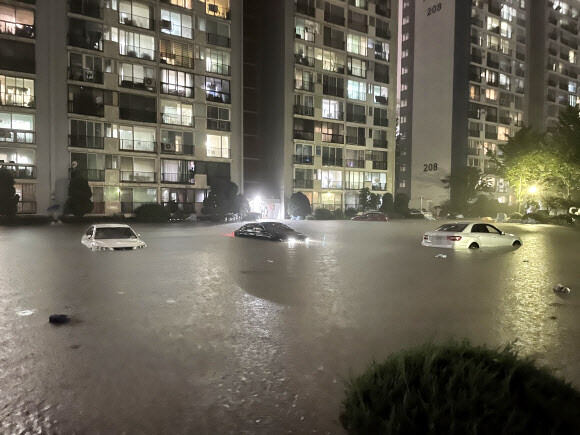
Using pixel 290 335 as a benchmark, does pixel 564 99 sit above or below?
above

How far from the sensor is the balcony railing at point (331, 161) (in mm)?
63000

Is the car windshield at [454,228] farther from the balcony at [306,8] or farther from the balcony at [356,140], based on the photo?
the balcony at [306,8]

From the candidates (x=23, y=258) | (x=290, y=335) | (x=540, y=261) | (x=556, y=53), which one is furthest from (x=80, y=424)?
(x=556, y=53)

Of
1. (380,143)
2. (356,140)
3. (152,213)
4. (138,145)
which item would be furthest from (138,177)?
(380,143)

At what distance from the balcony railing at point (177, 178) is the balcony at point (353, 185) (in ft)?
76.8

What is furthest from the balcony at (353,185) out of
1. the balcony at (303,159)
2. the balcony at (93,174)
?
the balcony at (93,174)

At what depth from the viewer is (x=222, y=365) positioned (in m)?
5.62

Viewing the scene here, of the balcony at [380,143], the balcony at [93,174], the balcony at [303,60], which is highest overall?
the balcony at [303,60]

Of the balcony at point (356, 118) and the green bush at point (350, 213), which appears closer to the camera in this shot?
the green bush at point (350, 213)

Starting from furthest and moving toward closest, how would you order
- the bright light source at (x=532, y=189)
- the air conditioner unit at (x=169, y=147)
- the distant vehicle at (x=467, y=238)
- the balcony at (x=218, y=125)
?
the bright light source at (x=532, y=189), the balcony at (x=218, y=125), the air conditioner unit at (x=169, y=147), the distant vehicle at (x=467, y=238)

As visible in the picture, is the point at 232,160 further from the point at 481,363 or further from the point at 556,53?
the point at 556,53

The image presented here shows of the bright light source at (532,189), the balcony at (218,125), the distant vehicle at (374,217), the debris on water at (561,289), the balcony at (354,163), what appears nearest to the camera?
the debris on water at (561,289)

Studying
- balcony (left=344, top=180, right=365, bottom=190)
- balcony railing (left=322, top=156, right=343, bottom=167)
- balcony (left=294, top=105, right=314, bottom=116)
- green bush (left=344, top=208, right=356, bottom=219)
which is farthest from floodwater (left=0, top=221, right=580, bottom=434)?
balcony (left=344, top=180, right=365, bottom=190)

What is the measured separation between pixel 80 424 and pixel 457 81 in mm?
81405
